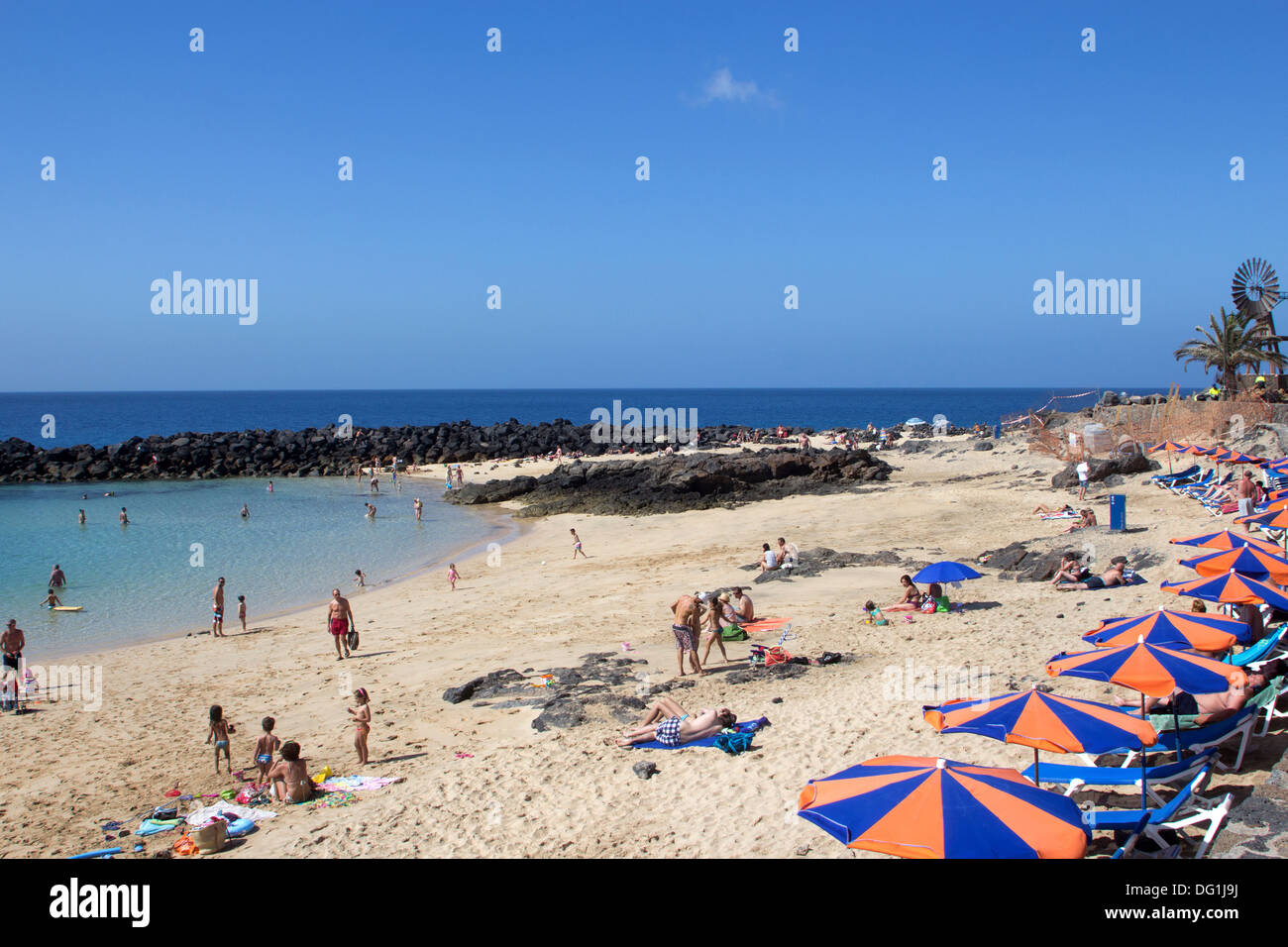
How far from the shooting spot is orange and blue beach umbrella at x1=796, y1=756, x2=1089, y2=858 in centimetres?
459

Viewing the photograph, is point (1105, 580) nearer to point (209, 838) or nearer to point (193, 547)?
point (209, 838)

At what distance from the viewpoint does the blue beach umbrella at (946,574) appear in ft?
44.7

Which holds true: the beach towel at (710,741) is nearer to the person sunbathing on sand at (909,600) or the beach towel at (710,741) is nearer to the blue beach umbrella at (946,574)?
the blue beach umbrella at (946,574)

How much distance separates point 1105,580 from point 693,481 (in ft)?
67.2

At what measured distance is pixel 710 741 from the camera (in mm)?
9617

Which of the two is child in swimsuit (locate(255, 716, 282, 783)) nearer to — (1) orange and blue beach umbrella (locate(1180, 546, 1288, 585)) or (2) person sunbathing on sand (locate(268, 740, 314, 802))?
(2) person sunbathing on sand (locate(268, 740, 314, 802))

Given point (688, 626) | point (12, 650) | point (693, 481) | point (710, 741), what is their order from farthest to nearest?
point (693, 481) → point (12, 650) → point (688, 626) → point (710, 741)

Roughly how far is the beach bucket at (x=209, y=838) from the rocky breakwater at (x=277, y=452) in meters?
45.1

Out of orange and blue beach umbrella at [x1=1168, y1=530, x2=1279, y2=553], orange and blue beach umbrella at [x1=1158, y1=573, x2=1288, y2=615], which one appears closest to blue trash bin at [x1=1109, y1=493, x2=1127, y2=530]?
orange and blue beach umbrella at [x1=1168, y1=530, x2=1279, y2=553]

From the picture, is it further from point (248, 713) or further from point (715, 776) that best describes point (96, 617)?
point (715, 776)

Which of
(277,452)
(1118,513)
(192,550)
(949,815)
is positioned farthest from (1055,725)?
(277,452)

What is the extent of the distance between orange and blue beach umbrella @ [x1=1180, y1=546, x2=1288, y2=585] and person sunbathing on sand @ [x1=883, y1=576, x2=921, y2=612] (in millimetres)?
4752

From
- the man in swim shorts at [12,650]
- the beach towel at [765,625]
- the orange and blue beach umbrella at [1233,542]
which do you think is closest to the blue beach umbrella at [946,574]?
the beach towel at [765,625]
